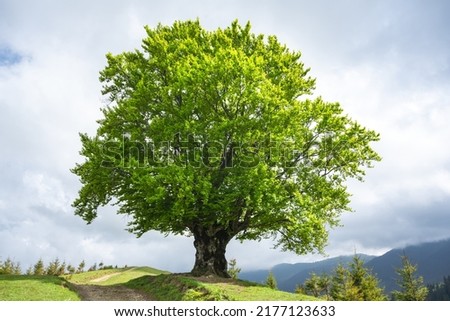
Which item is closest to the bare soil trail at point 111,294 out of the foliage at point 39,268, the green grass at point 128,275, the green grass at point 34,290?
the green grass at point 34,290

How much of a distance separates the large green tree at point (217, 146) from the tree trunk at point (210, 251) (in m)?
0.09

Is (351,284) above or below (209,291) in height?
above

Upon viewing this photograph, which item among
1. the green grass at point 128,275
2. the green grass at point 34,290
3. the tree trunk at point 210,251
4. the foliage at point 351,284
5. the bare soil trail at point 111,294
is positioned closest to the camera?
the green grass at point 34,290

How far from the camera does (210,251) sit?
104 feet

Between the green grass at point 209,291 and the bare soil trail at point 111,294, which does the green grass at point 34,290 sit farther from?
the green grass at point 209,291

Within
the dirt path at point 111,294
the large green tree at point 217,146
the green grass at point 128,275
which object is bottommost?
the dirt path at point 111,294

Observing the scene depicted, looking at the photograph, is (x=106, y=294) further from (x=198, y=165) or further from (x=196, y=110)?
(x=196, y=110)

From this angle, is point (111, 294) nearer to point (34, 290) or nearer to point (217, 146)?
point (34, 290)

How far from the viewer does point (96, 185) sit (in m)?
30.7

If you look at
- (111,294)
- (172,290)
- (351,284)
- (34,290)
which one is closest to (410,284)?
(351,284)

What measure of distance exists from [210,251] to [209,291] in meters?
10.2

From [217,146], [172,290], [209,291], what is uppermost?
[217,146]

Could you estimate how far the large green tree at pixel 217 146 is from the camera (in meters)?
26.8

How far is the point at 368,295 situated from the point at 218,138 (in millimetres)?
40675
